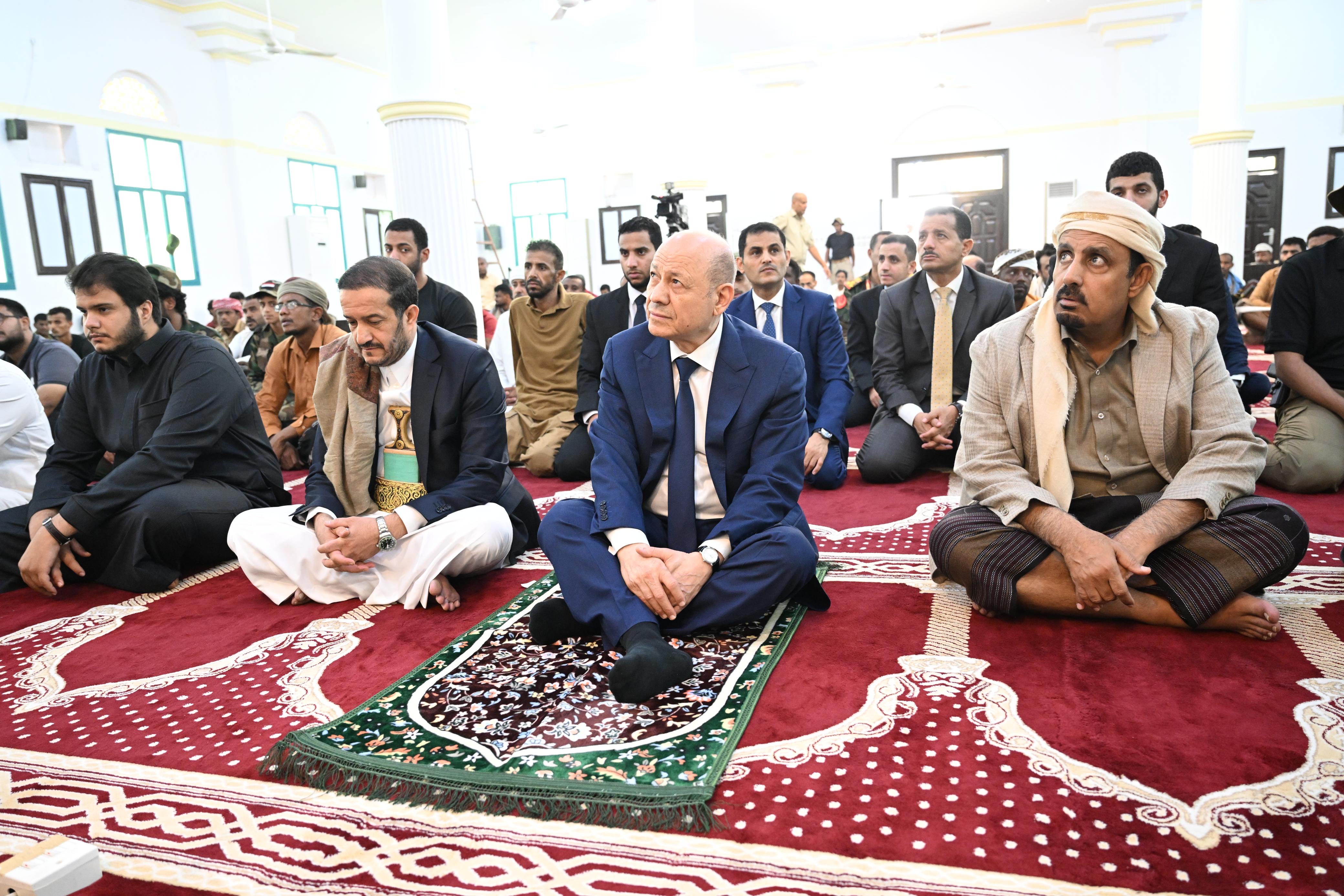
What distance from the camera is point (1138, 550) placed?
6.86ft

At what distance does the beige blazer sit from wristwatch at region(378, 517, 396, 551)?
1605mm

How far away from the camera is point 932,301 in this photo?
13.8 ft

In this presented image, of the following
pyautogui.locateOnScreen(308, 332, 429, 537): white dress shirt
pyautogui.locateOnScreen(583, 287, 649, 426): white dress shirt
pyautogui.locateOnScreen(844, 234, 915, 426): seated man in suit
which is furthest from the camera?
pyautogui.locateOnScreen(844, 234, 915, 426): seated man in suit

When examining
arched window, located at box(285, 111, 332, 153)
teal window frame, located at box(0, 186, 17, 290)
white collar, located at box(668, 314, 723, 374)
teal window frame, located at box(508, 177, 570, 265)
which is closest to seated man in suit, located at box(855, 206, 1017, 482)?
white collar, located at box(668, 314, 723, 374)

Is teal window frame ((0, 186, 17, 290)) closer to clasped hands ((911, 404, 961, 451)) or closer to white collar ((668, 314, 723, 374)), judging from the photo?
clasped hands ((911, 404, 961, 451))

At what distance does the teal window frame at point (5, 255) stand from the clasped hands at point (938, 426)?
30.6ft

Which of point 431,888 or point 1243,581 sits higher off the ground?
point 1243,581

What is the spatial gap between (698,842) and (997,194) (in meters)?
13.8

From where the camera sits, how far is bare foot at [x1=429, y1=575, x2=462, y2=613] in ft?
8.62

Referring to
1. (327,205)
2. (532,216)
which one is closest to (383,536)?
(327,205)

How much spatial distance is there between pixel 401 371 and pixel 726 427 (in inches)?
42.6

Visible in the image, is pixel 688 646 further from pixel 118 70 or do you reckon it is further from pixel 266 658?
pixel 118 70

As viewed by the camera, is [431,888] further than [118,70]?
No

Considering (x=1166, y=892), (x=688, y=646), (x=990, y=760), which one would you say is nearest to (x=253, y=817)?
(x=688, y=646)
